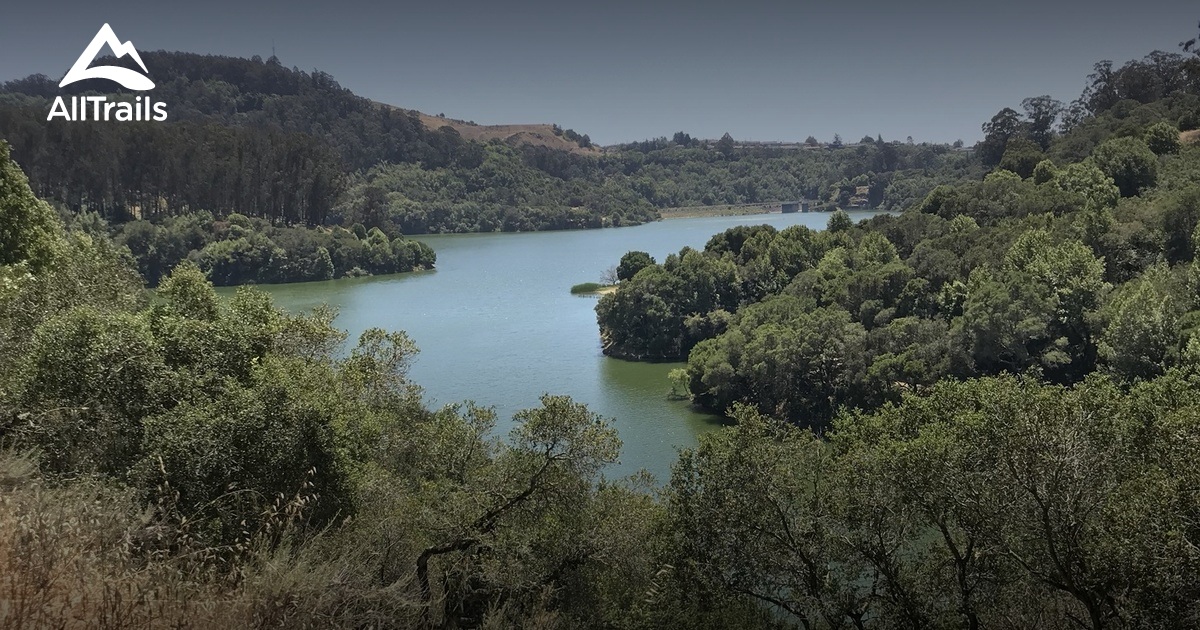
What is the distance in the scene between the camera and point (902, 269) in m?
30.3

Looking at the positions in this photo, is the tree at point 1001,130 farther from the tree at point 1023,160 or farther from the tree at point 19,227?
the tree at point 19,227

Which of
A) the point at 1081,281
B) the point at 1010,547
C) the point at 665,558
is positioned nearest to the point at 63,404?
the point at 665,558

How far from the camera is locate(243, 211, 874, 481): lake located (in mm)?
27094

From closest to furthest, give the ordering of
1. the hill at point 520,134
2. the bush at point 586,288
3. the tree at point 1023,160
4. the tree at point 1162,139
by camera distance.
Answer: the tree at point 1162,139, the tree at point 1023,160, the bush at point 586,288, the hill at point 520,134

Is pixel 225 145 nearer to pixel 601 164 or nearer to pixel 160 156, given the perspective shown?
pixel 160 156

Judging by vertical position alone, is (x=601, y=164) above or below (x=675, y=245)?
above

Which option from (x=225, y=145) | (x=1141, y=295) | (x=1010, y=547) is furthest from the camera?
(x=225, y=145)

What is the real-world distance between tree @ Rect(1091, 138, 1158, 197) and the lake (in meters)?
22.0

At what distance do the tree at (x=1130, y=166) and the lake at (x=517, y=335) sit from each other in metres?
22.0

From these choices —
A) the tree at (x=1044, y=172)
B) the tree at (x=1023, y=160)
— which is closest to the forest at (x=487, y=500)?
the tree at (x=1044, y=172)

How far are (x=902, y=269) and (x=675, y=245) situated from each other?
47779mm

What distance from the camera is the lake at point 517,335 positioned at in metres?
27.1

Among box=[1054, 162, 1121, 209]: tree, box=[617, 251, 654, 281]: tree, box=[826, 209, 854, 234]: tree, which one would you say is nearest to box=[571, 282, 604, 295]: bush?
box=[617, 251, 654, 281]: tree

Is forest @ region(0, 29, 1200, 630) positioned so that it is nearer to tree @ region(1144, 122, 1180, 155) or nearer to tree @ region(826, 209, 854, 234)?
tree @ region(826, 209, 854, 234)
